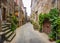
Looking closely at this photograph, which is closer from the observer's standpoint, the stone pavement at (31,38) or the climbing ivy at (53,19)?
the climbing ivy at (53,19)

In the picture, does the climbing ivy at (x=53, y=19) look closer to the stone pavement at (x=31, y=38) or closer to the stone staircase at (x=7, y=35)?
the stone pavement at (x=31, y=38)

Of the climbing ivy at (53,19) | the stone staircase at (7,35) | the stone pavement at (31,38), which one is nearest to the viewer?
the stone staircase at (7,35)

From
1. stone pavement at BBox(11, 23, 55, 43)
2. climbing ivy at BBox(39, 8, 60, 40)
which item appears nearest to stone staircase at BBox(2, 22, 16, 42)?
stone pavement at BBox(11, 23, 55, 43)

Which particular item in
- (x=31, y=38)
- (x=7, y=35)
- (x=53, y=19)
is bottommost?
(x=31, y=38)

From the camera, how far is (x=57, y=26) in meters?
7.14

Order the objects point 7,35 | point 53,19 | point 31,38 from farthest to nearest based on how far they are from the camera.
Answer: point 31,38 < point 53,19 < point 7,35

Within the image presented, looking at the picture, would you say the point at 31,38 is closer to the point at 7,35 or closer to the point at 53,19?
the point at 7,35

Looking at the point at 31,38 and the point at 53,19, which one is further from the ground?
the point at 53,19

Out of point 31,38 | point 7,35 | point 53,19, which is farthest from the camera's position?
point 31,38

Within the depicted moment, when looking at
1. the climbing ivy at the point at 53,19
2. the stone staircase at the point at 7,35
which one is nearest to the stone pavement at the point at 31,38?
the stone staircase at the point at 7,35

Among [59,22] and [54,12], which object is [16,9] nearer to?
[54,12]

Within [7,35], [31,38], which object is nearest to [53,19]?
[31,38]

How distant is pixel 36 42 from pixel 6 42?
5.50ft

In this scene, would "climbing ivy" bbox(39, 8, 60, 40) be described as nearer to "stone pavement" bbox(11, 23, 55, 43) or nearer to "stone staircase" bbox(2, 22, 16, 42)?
"stone pavement" bbox(11, 23, 55, 43)
